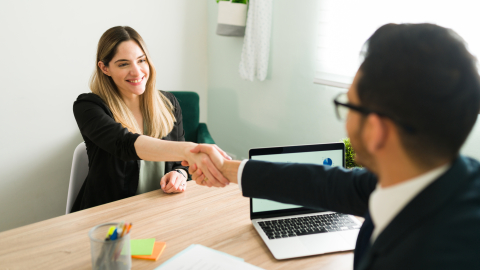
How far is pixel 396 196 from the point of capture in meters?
0.63

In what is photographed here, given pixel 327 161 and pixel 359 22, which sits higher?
pixel 359 22

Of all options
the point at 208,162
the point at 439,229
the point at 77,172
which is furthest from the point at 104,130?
the point at 439,229

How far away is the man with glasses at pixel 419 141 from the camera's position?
0.54m

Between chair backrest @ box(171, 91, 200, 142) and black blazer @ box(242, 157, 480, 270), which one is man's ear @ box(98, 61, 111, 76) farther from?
black blazer @ box(242, 157, 480, 270)

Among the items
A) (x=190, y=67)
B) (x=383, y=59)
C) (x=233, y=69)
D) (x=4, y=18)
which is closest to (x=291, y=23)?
(x=233, y=69)

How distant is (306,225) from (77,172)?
45.4 inches

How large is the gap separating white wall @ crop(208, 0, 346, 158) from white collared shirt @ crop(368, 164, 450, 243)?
1.58 metres

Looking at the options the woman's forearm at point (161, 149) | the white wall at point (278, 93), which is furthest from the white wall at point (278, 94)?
the woman's forearm at point (161, 149)

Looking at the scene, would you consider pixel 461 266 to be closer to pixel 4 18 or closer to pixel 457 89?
pixel 457 89

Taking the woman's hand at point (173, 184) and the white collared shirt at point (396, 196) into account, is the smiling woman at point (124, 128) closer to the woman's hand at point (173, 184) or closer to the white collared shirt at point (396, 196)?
the woman's hand at point (173, 184)

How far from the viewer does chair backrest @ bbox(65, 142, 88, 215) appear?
5.45 ft

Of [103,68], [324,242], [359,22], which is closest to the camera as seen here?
[324,242]

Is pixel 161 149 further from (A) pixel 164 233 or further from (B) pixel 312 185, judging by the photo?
(B) pixel 312 185

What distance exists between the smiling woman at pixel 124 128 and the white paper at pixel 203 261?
44cm
